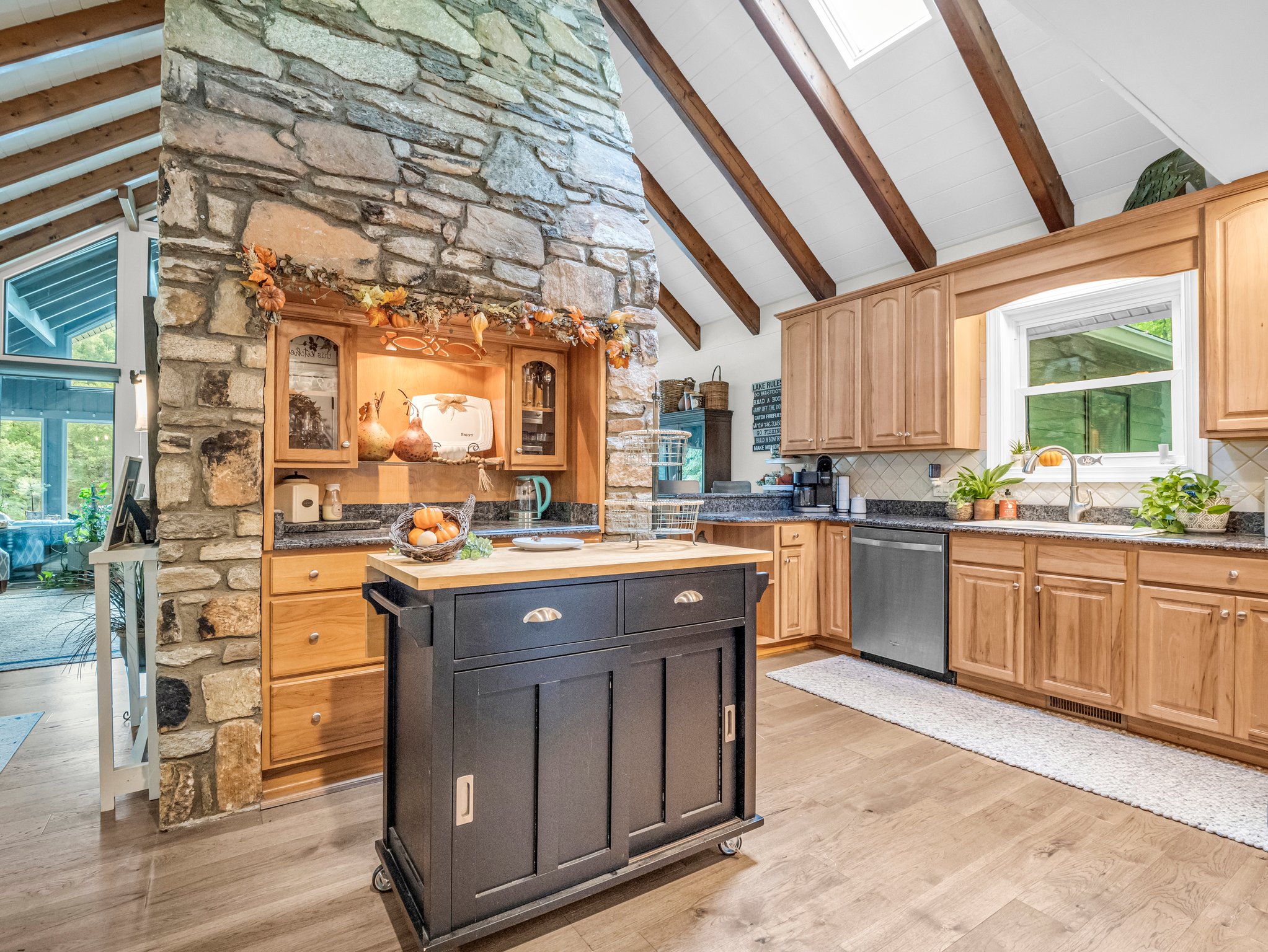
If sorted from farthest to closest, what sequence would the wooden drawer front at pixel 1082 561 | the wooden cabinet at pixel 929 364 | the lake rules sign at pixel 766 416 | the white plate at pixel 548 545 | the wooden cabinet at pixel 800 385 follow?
the lake rules sign at pixel 766 416 < the wooden cabinet at pixel 800 385 < the wooden cabinet at pixel 929 364 < the wooden drawer front at pixel 1082 561 < the white plate at pixel 548 545

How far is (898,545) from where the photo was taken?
4.04m

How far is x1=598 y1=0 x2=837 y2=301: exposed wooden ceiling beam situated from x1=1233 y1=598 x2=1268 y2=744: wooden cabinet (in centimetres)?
373

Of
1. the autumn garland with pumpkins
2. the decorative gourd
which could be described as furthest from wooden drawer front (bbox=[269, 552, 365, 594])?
the autumn garland with pumpkins

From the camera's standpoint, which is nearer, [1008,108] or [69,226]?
[1008,108]

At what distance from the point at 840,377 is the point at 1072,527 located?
73.4 inches

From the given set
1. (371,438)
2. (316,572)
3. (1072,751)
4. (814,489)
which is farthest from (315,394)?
(1072,751)

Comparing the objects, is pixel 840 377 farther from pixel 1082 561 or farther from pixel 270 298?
pixel 270 298

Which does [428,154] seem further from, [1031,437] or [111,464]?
[111,464]

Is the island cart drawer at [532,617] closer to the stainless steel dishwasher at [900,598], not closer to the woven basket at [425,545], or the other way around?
the woven basket at [425,545]

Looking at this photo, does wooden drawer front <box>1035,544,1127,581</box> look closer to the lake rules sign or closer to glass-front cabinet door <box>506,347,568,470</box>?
glass-front cabinet door <box>506,347,568,470</box>

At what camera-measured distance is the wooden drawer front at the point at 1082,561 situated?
3051 millimetres

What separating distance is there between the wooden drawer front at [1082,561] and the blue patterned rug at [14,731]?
4882 mm

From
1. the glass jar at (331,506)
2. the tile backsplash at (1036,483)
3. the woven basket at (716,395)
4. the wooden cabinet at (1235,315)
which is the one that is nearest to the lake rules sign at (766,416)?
the woven basket at (716,395)

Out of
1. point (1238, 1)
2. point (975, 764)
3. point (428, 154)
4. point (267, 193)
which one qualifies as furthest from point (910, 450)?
point (267, 193)
